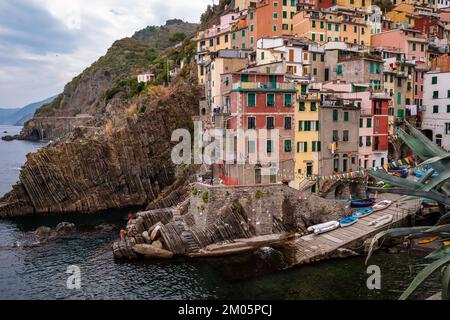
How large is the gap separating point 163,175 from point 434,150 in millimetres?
62905

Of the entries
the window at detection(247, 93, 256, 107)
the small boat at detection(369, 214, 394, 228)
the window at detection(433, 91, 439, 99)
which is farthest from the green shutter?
the window at detection(433, 91, 439, 99)

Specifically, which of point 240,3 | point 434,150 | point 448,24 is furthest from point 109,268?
point 448,24

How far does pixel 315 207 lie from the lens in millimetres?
44188

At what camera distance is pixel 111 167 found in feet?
228

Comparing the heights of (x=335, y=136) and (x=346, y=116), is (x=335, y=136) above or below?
below

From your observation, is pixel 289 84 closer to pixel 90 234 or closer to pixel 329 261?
pixel 329 261

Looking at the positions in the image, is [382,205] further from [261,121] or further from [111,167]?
[111,167]

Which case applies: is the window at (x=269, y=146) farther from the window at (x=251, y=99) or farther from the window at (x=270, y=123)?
the window at (x=251, y=99)

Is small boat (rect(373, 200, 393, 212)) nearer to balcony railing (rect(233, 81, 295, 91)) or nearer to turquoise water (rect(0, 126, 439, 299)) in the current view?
turquoise water (rect(0, 126, 439, 299))

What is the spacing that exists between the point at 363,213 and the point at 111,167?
45006 mm

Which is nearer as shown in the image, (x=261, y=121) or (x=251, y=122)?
(x=251, y=122)

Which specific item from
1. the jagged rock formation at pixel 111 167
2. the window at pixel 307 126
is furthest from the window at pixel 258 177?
the jagged rock formation at pixel 111 167

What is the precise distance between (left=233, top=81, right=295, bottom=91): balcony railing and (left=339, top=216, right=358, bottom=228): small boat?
1622cm

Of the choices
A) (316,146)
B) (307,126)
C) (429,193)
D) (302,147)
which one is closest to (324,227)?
(302,147)
